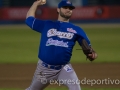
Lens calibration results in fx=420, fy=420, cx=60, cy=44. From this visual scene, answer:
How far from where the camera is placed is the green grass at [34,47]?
15.0m

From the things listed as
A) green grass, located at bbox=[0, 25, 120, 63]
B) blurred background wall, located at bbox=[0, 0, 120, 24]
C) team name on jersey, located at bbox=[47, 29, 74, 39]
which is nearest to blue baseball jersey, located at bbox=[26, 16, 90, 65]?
team name on jersey, located at bbox=[47, 29, 74, 39]

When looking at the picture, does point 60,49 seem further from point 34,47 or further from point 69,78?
point 34,47

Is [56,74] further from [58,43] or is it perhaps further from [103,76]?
[103,76]

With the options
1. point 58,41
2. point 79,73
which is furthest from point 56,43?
point 79,73

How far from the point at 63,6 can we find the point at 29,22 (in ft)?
1.93

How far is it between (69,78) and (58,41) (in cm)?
56

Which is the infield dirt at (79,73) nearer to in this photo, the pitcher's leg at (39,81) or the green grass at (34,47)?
the green grass at (34,47)

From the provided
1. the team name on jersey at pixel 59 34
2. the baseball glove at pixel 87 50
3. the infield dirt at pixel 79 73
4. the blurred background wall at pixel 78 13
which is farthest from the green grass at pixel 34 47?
the team name on jersey at pixel 59 34

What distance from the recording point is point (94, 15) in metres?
30.2

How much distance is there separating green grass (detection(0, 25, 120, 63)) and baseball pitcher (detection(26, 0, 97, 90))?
814 cm

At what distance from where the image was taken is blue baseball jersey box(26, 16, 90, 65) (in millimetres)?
6090

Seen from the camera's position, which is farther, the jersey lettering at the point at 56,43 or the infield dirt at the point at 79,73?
the infield dirt at the point at 79,73

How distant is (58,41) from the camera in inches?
240

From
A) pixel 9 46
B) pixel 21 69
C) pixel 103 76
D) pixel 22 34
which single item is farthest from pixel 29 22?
pixel 22 34
